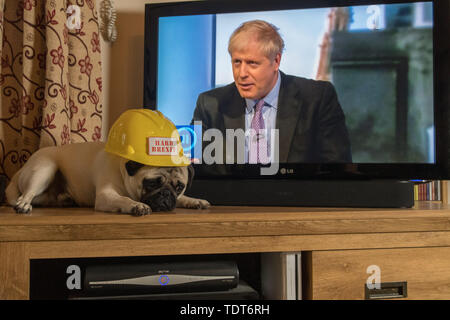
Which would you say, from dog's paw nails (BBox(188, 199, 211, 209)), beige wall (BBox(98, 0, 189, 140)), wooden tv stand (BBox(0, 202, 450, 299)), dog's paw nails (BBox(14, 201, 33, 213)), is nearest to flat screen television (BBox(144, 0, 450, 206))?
dog's paw nails (BBox(188, 199, 211, 209))

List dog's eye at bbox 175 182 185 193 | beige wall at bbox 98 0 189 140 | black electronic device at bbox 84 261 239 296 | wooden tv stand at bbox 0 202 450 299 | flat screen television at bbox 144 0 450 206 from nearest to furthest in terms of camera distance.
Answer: wooden tv stand at bbox 0 202 450 299 < black electronic device at bbox 84 261 239 296 < dog's eye at bbox 175 182 185 193 < flat screen television at bbox 144 0 450 206 < beige wall at bbox 98 0 189 140

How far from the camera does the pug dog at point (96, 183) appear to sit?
118 cm

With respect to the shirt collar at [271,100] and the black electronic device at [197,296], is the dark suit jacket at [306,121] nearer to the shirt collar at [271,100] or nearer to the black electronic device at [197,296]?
the shirt collar at [271,100]

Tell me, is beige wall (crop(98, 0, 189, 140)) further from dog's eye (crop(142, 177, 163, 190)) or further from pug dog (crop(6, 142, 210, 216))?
dog's eye (crop(142, 177, 163, 190))

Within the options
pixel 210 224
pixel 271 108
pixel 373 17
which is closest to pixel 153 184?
pixel 210 224

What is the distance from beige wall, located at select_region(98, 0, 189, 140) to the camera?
179 cm

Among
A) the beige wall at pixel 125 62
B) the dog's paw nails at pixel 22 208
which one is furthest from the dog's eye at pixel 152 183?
the beige wall at pixel 125 62

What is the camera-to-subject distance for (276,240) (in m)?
1.09

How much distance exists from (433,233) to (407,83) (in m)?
0.56

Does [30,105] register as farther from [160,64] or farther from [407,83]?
[407,83]

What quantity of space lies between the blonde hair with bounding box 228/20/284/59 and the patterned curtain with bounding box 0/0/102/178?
23.1 inches
